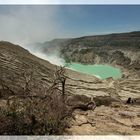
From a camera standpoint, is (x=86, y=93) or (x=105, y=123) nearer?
(x=105, y=123)

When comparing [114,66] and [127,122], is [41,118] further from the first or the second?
[114,66]

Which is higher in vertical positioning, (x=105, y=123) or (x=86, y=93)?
(x=105, y=123)

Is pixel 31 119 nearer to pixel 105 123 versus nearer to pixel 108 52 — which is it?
pixel 105 123

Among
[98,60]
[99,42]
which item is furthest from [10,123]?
[99,42]

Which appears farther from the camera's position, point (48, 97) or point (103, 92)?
point (103, 92)

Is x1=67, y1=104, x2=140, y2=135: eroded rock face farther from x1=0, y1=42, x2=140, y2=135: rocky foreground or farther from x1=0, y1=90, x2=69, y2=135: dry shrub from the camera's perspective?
x1=0, y1=90, x2=69, y2=135: dry shrub

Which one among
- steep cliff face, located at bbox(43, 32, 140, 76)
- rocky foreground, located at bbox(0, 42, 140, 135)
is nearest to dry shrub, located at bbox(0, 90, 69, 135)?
rocky foreground, located at bbox(0, 42, 140, 135)

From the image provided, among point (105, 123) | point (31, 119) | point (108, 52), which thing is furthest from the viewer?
point (108, 52)

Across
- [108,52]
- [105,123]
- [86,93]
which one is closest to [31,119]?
[105,123]
